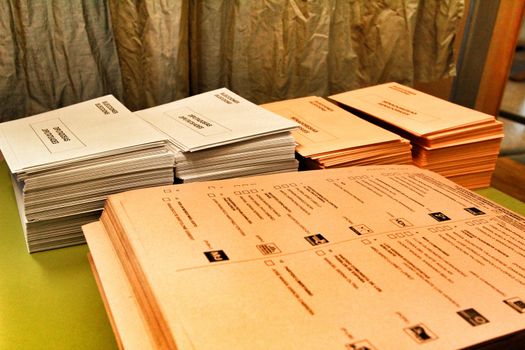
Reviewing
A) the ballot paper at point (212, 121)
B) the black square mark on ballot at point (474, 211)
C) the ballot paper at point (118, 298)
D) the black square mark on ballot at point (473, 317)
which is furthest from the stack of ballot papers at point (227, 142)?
the black square mark on ballot at point (473, 317)

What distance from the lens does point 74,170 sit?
27.8 inches

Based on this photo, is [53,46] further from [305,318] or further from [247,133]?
[305,318]

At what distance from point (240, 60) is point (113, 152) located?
25.4 inches

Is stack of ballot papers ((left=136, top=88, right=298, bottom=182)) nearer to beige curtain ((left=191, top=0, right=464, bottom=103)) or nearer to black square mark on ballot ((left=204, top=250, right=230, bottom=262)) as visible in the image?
black square mark on ballot ((left=204, top=250, right=230, bottom=262))

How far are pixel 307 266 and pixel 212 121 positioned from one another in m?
0.37

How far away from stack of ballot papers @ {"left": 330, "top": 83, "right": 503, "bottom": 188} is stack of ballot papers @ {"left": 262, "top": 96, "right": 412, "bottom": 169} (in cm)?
4

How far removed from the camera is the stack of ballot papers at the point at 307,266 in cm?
48

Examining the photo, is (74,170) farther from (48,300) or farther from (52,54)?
(52,54)

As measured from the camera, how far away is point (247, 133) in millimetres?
805

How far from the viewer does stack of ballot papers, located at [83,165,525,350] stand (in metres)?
0.48

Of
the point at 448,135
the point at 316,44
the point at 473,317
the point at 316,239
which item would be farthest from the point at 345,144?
the point at 316,44

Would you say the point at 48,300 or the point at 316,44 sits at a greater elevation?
the point at 316,44

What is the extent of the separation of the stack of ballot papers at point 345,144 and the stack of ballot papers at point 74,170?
0.24 meters

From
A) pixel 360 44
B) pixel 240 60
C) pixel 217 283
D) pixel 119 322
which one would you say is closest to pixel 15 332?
pixel 119 322
